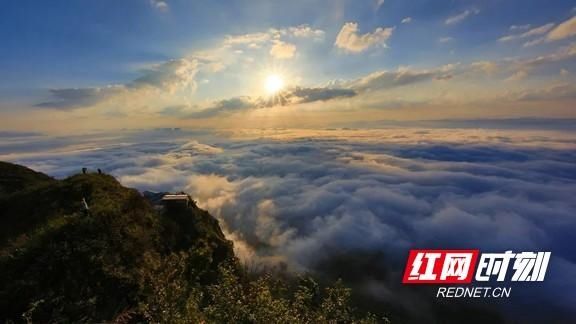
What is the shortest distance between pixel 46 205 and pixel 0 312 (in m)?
13.6

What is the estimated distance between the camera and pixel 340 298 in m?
16.8

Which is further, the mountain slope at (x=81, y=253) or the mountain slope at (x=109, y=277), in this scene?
the mountain slope at (x=81, y=253)

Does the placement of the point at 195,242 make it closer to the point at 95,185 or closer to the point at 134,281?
the point at 95,185

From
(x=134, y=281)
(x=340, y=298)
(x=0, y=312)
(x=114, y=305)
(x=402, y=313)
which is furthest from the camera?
(x=402, y=313)

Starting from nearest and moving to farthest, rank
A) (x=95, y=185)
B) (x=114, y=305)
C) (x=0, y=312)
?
(x=0, y=312)
(x=114, y=305)
(x=95, y=185)

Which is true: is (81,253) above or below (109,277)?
above

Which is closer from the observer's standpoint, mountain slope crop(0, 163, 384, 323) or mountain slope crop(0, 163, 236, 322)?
mountain slope crop(0, 163, 384, 323)

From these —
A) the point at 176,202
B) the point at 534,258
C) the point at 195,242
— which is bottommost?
the point at 534,258

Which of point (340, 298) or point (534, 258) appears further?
point (534, 258)

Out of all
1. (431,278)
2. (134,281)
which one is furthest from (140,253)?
(431,278)

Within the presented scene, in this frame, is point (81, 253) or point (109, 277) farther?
point (81, 253)

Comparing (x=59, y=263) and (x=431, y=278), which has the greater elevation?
(x=59, y=263)

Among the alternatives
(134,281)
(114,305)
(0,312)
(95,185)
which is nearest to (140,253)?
(134,281)

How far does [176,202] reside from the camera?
127 feet
